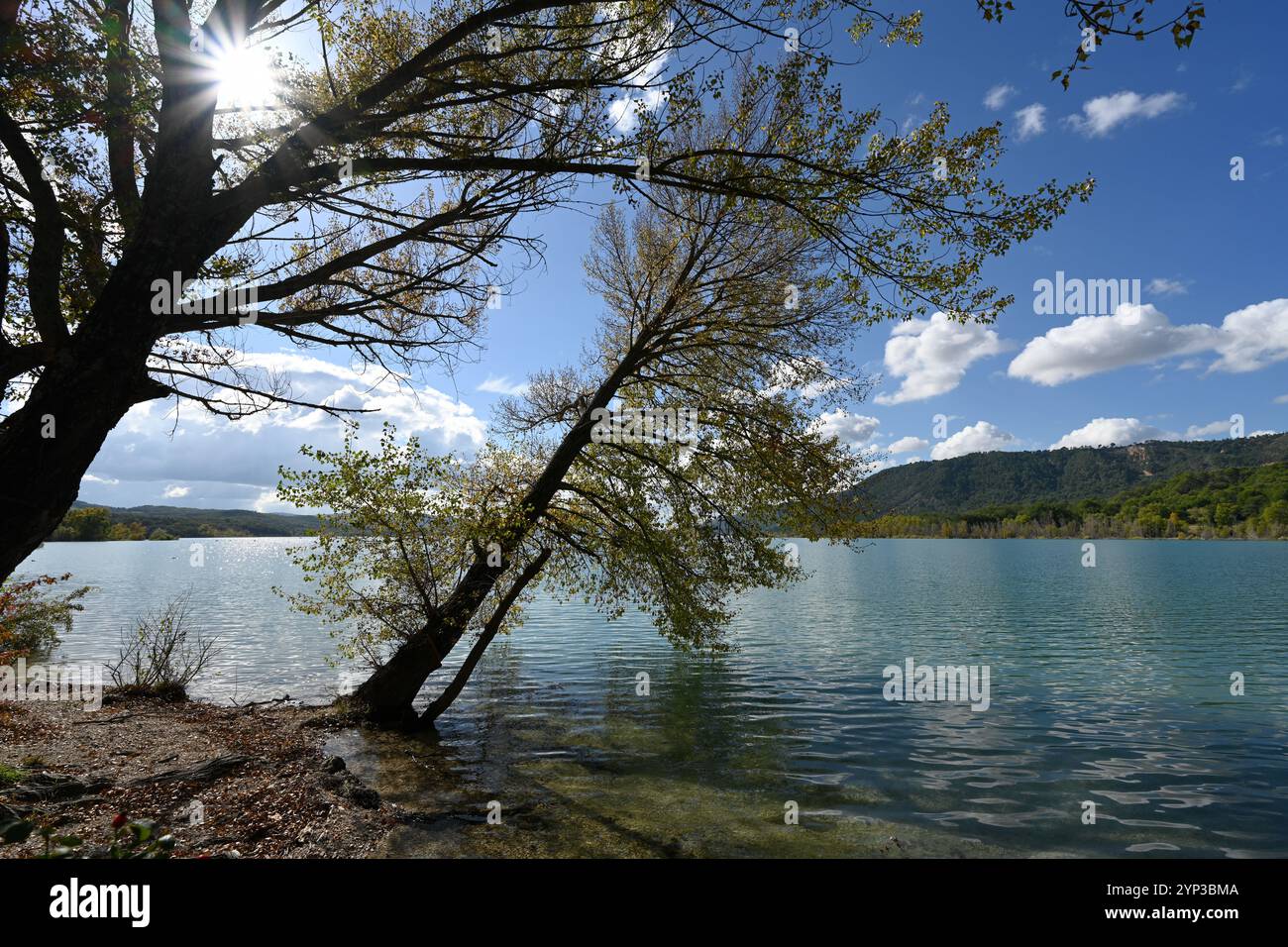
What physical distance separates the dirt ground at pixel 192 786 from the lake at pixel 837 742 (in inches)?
45.2

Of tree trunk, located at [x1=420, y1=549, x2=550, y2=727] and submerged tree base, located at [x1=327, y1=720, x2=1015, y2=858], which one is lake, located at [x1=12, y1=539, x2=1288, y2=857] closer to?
submerged tree base, located at [x1=327, y1=720, x2=1015, y2=858]

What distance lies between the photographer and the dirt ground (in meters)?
9.23

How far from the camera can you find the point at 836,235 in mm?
8219

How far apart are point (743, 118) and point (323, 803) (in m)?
17.1

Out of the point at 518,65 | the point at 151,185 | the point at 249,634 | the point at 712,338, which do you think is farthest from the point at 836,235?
the point at 249,634

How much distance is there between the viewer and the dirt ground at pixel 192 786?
9.23 metres

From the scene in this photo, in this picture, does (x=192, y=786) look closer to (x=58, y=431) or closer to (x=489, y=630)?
(x=489, y=630)

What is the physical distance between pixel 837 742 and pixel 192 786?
14.2 meters

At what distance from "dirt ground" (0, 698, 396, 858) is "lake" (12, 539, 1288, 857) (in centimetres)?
115

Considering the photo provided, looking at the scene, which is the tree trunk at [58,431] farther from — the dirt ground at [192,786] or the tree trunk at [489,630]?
the tree trunk at [489,630]

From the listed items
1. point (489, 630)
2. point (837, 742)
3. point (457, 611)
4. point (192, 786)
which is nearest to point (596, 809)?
point (489, 630)

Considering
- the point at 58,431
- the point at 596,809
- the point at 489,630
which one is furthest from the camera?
the point at 489,630

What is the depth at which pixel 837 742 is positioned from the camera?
16875 millimetres
